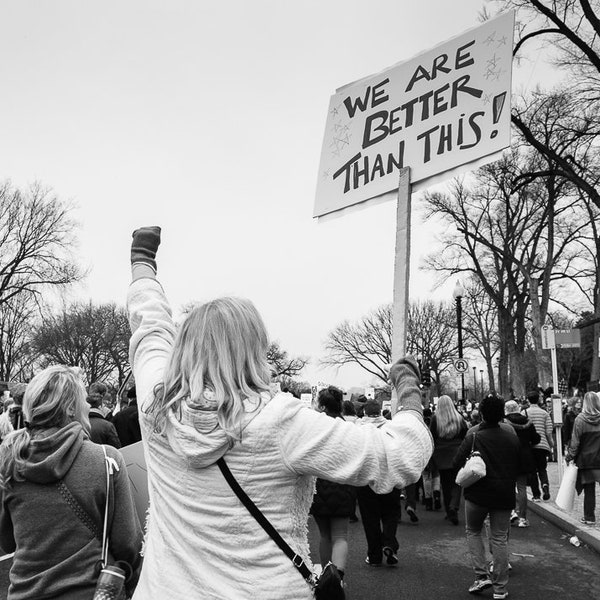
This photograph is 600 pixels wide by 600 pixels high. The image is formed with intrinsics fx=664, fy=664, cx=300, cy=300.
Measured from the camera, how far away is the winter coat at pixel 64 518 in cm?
258

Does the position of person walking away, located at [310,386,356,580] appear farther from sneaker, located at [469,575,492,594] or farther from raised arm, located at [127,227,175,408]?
raised arm, located at [127,227,175,408]

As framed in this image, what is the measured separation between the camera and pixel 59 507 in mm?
2635

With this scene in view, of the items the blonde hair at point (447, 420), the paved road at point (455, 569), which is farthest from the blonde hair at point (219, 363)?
the blonde hair at point (447, 420)

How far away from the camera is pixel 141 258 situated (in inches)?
96.5

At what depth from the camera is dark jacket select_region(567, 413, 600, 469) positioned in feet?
29.6

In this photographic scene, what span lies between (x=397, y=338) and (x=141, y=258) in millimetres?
1004

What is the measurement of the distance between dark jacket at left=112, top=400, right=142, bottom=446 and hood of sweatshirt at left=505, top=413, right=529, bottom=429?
5.00 m

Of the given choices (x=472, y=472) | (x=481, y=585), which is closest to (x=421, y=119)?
(x=472, y=472)

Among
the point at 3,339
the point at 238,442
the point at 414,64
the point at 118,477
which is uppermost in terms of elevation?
the point at 3,339

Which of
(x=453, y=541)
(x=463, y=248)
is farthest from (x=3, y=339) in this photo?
(x=453, y=541)

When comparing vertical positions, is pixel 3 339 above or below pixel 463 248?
below

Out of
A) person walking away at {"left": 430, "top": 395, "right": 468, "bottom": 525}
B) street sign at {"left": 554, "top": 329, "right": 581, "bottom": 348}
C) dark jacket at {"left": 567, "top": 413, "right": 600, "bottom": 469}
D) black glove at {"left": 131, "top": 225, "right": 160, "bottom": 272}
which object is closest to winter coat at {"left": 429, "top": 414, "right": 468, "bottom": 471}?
person walking away at {"left": 430, "top": 395, "right": 468, "bottom": 525}

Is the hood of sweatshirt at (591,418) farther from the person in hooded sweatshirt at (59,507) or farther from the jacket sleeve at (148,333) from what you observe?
the jacket sleeve at (148,333)

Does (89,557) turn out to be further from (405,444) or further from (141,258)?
(405,444)
